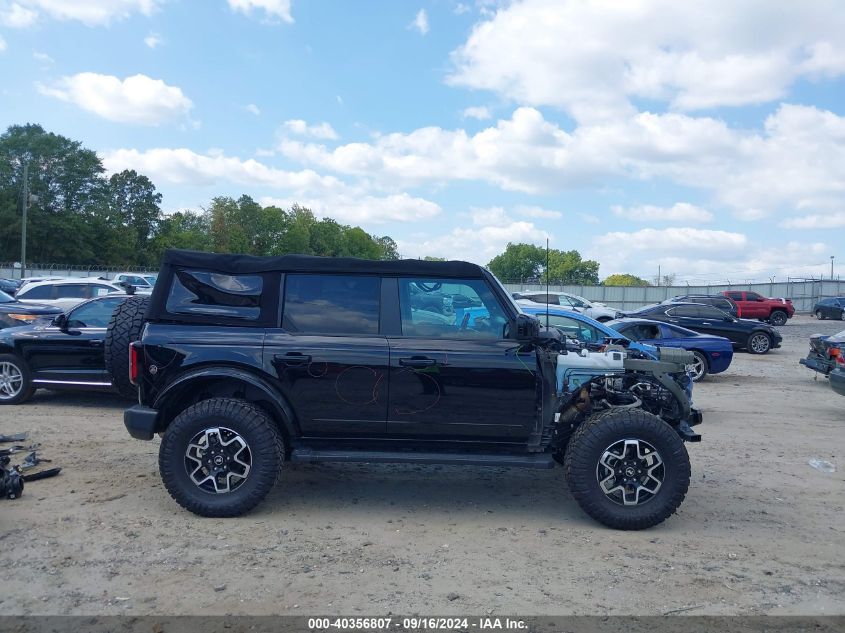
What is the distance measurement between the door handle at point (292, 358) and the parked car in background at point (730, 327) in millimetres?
15820

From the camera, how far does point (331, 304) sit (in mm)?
5707

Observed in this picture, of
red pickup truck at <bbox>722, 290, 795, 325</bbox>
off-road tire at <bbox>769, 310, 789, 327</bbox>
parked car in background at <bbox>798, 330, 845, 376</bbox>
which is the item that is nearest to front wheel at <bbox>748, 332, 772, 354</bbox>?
parked car in background at <bbox>798, 330, 845, 376</bbox>

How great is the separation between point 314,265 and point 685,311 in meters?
17.5

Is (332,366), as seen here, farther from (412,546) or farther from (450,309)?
(412,546)

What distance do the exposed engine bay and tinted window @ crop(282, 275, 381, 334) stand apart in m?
1.36

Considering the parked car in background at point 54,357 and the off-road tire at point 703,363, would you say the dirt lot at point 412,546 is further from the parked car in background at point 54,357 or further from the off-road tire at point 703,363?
the off-road tire at point 703,363

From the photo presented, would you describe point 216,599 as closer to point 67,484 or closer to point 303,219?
point 67,484

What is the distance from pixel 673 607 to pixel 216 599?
266 cm

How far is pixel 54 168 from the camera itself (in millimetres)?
69188

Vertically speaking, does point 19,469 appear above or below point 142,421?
below

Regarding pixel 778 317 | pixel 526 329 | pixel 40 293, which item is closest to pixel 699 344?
pixel 526 329

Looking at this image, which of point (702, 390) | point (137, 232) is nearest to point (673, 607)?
point (702, 390)

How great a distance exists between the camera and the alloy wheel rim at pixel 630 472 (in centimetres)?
541

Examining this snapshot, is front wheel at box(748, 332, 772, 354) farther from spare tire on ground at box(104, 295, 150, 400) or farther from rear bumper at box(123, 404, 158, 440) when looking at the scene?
rear bumper at box(123, 404, 158, 440)
